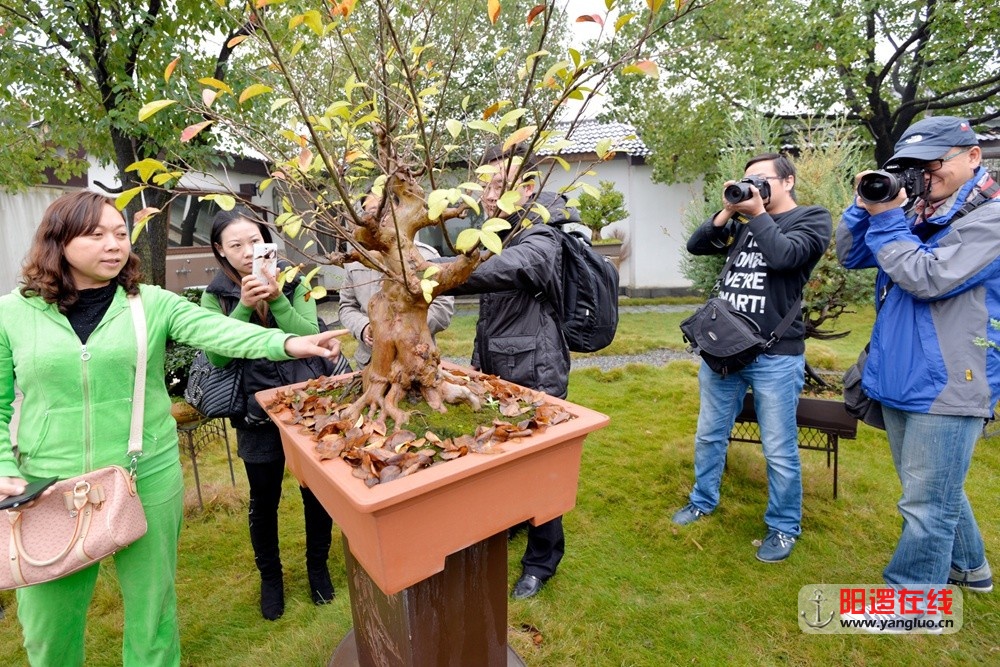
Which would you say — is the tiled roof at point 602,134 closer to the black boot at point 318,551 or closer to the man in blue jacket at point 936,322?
the man in blue jacket at point 936,322

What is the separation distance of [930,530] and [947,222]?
123 centimetres

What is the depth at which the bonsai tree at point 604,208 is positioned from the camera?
10883mm

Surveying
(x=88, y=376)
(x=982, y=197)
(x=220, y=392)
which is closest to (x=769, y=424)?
(x=982, y=197)

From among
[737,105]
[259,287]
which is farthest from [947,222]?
[737,105]

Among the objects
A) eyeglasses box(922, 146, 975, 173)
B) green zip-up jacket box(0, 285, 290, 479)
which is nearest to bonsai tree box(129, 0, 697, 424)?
green zip-up jacket box(0, 285, 290, 479)

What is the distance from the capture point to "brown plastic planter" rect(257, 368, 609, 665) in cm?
129

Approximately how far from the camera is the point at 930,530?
2156 millimetres

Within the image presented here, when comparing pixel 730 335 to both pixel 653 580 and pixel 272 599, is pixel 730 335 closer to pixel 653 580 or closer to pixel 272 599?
pixel 653 580

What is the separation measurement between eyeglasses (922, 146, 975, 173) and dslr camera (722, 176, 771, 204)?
2.14ft

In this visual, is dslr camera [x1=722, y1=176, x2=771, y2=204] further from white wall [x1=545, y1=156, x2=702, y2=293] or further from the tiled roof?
white wall [x1=545, y1=156, x2=702, y2=293]

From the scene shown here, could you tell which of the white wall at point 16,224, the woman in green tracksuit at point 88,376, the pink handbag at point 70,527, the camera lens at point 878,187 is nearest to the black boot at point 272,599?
the woman in green tracksuit at point 88,376

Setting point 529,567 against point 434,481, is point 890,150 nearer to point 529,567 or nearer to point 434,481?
point 529,567

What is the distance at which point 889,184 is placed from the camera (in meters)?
2.01

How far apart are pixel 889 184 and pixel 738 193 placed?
661mm
